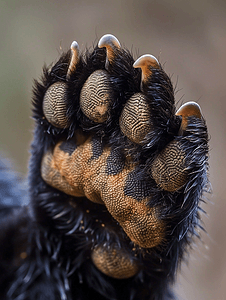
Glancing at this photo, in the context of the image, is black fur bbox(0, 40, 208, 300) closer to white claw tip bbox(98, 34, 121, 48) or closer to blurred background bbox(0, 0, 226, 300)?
white claw tip bbox(98, 34, 121, 48)

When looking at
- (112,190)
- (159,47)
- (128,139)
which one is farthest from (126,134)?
(159,47)

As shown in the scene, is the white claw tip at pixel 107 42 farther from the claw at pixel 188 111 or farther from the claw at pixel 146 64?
the claw at pixel 188 111

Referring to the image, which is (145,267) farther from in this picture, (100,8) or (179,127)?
(100,8)

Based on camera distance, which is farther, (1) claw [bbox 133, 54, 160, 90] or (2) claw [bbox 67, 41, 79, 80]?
(2) claw [bbox 67, 41, 79, 80]

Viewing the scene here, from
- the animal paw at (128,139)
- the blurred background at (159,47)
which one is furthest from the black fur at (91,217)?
the blurred background at (159,47)

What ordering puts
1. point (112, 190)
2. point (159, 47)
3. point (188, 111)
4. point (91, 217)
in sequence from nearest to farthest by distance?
point (188, 111) → point (112, 190) → point (91, 217) → point (159, 47)

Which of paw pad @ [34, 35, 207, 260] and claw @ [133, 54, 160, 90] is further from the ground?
claw @ [133, 54, 160, 90]

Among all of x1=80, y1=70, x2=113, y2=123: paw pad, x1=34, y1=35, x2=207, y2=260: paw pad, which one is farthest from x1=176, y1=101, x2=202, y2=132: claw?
x1=80, y1=70, x2=113, y2=123: paw pad

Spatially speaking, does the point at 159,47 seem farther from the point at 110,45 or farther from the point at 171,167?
the point at 171,167
